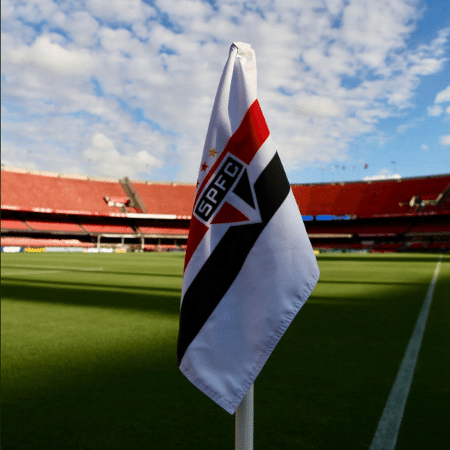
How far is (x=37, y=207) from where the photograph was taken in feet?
138

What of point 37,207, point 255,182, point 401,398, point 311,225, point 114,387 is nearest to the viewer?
point 255,182

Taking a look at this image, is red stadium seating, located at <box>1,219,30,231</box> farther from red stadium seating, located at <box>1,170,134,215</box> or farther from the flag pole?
the flag pole

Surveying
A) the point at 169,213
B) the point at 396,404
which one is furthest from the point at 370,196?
the point at 396,404

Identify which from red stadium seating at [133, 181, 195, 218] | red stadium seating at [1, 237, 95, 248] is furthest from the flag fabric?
red stadium seating at [133, 181, 195, 218]

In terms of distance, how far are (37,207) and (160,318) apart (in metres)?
41.5

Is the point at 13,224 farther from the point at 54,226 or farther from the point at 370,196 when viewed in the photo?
the point at 370,196

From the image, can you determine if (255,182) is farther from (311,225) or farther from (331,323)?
(311,225)

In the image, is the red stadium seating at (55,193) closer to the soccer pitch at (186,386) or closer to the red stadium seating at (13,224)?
the red stadium seating at (13,224)

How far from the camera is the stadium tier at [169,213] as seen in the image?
42.1 m

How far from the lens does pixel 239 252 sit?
1.45 meters

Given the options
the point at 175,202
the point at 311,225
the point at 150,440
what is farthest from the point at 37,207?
the point at 150,440

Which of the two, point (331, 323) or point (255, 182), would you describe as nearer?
point (255, 182)

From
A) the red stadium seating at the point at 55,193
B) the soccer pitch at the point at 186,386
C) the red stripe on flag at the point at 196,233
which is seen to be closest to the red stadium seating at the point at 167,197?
the red stadium seating at the point at 55,193

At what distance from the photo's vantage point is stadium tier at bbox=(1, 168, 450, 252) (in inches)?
1657
